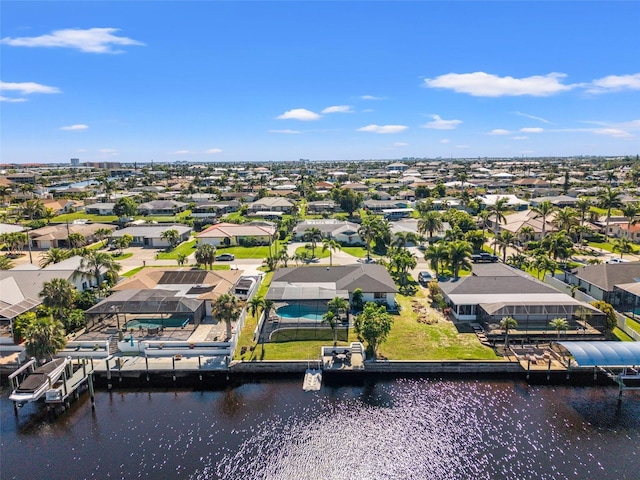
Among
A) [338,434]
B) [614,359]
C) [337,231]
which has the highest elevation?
[337,231]

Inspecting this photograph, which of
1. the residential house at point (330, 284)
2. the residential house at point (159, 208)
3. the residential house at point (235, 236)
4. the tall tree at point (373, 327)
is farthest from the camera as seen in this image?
the residential house at point (159, 208)

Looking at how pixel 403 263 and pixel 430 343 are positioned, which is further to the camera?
pixel 403 263

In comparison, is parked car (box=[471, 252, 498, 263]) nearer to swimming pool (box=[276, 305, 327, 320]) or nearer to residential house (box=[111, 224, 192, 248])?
swimming pool (box=[276, 305, 327, 320])

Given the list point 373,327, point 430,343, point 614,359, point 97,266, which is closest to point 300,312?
point 373,327

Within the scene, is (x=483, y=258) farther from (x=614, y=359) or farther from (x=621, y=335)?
(x=614, y=359)

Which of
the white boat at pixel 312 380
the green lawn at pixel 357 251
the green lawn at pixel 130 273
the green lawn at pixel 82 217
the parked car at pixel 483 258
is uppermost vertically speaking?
the green lawn at pixel 82 217

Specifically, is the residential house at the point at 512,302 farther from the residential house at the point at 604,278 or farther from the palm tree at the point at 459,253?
the residential house at the point at 604,278

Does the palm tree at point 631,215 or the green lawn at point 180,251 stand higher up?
the palm tree at point 631,215

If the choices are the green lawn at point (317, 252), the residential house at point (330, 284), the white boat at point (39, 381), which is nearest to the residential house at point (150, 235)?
the green lawn at point (317, 252)
